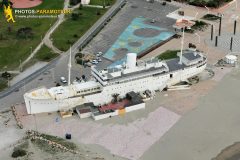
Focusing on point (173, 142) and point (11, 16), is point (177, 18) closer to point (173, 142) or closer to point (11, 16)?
point (11, 16)

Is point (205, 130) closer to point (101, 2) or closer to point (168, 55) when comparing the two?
point (168, 55)

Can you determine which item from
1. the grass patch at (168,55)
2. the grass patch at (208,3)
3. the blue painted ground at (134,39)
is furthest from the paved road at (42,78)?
the grass patch at (208,3)

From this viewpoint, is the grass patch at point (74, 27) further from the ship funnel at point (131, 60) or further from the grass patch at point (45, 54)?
the ship funnel at point (131, 60)

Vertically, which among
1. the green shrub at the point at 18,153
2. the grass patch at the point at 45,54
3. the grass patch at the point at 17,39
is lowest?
the green shrub at the point at 18,153

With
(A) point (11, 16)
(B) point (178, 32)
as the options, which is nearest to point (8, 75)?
(A) point (11, 16)

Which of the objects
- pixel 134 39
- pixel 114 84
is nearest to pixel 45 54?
pixel 134 39

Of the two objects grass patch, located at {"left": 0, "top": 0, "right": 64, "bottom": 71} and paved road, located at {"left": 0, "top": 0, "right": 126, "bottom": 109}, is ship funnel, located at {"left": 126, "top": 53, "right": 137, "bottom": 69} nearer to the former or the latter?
paved road, located at {"left": 0, "top": 0, "right": 126, "bottom": 109}
